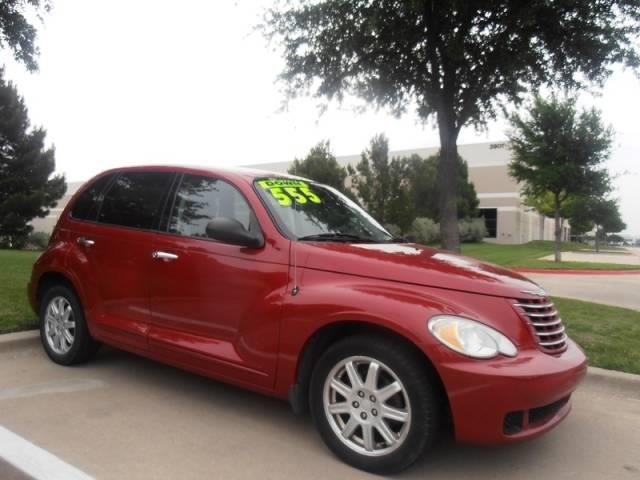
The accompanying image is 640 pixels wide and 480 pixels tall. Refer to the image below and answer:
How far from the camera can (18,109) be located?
32.6 meters

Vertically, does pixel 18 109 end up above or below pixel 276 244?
above

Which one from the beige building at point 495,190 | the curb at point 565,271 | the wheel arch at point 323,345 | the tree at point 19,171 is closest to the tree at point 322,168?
the curb at point 565,271

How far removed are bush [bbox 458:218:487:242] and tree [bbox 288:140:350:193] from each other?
1140cm

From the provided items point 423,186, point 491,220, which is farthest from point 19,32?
point 491,220

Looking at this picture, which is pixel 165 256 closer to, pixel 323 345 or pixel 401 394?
pixel 323 345

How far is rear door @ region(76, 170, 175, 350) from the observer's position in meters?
4.26

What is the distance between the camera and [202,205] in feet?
13.7

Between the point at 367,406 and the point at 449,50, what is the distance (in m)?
6.06

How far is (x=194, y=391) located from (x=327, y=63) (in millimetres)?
5993

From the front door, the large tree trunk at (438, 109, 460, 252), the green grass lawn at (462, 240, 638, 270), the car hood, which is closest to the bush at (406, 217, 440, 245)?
the green grass lawn at (462, 240, 638, 270)

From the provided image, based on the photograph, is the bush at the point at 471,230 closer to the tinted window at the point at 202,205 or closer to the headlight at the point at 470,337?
the tinted window at the point at 202,205

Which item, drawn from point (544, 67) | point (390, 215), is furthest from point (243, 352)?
point (390, 215)

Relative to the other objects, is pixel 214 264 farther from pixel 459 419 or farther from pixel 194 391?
pixel 459 419

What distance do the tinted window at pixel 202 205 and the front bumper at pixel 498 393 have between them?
1.78 meters
